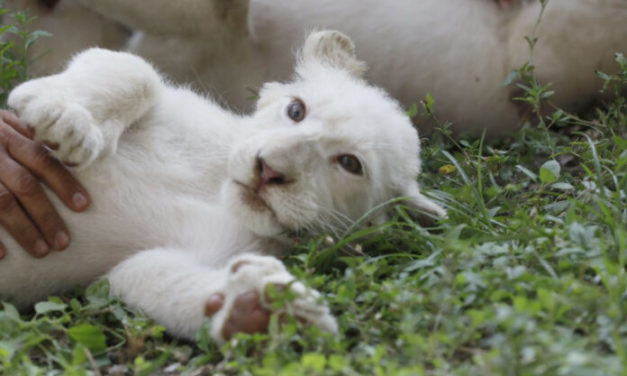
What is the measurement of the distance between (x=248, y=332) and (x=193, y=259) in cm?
63

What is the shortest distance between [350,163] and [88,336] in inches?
40.5

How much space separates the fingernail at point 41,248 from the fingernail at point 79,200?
0.16 m

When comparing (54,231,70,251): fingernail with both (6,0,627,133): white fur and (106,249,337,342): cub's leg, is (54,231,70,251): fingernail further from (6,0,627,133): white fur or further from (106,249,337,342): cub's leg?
(6,0,627,133): white fur

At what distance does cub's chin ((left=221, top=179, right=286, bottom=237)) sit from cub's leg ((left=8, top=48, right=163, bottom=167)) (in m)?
0.44

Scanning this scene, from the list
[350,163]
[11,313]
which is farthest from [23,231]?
[350,163]

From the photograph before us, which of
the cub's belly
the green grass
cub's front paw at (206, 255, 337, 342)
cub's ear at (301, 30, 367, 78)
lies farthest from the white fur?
cub's front paw at (206, 255, 337, 342)

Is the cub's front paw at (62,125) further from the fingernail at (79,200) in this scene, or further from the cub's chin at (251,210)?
the cub's chin at (251,210)

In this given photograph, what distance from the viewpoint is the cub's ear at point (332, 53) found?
3.34m

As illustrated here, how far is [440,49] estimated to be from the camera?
4211 millimetres

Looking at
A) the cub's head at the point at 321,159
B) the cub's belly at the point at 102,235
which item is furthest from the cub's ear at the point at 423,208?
the cub's belly at the point at 102,235

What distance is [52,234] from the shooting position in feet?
8.64

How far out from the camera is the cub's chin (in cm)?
257

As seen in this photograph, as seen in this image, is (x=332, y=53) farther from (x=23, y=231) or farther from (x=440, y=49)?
(x=23, y=231)

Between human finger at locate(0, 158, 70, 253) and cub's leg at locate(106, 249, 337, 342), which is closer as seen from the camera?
cub's leg at locate(106, 249, 337, 342)
